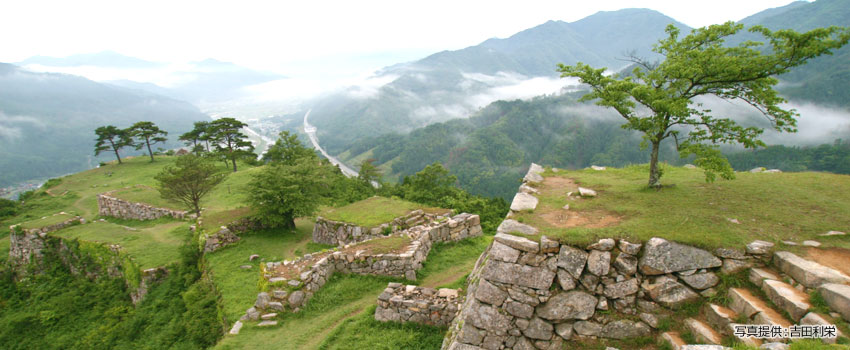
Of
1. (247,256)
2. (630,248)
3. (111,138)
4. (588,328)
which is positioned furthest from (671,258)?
(111,138)

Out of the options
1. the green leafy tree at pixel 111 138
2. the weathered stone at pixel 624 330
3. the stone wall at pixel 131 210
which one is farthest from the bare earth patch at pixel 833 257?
the green leafy tree at pixel 111 138

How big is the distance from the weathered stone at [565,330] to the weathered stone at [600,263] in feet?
4.54

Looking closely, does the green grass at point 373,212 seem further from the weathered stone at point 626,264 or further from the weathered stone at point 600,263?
the weathered stone at point 626,264

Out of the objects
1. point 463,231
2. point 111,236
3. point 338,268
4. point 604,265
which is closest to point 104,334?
point 111,236

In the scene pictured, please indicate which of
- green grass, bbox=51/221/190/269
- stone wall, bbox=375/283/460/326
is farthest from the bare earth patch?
green grass, bbox=51/221/190/269

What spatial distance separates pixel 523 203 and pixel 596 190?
10.1 ft

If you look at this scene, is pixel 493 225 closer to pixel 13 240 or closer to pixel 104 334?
pixel 104 334

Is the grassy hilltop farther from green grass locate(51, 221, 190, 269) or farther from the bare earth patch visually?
the bare earth patch

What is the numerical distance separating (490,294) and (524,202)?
3509 millimetres

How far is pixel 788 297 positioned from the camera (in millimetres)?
6160

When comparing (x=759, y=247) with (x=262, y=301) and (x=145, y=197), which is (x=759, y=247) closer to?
(x=262, y=301)

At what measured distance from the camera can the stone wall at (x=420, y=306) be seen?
34.4ft

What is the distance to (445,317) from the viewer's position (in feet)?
34.2

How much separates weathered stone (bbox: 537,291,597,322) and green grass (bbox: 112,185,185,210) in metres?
27.2
